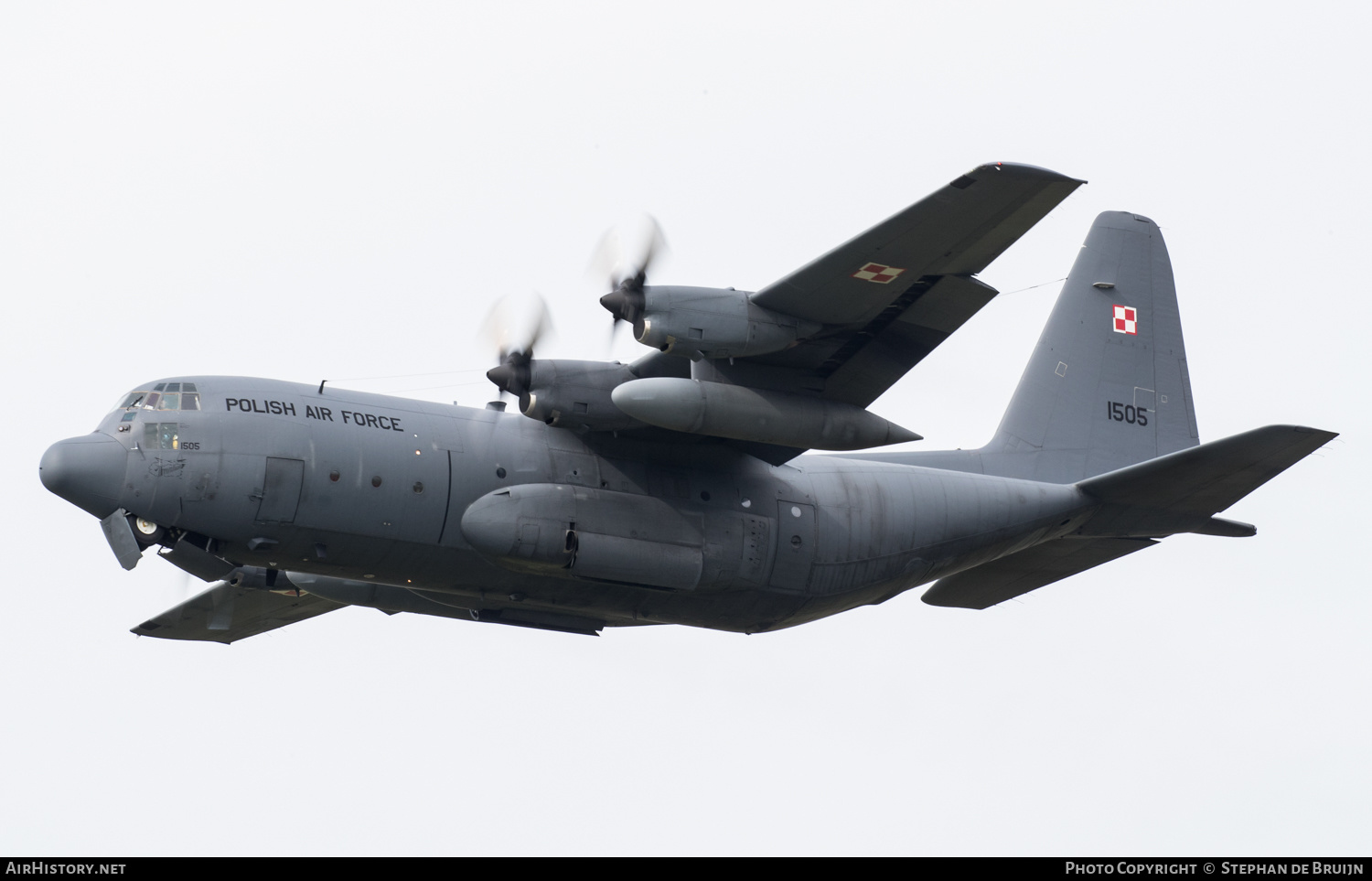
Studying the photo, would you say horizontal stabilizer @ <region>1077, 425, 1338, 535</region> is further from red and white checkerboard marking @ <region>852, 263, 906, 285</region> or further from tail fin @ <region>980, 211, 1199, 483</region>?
red and white checkerboard marking @ <region>852, 263, 906, 285</region>

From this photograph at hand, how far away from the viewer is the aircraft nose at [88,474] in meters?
16.7

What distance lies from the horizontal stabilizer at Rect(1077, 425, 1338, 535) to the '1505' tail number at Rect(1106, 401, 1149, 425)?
1958mm

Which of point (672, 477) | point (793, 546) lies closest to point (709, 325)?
point (672, 477)

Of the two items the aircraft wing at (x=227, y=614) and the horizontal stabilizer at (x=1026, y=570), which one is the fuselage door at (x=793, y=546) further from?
the aircraft wing at (x=227, y=614)

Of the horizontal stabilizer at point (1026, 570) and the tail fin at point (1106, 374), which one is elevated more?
the tail fin at point (1106, 374)

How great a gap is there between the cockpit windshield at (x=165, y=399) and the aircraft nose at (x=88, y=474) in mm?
577

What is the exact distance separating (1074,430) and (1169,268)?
10.3 feet

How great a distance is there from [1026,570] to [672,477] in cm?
560

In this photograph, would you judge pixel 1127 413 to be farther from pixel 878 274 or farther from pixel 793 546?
pixel 878 274

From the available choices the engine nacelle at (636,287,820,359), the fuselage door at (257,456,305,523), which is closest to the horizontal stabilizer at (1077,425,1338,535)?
the engine nacelle at (636,287,820,359)

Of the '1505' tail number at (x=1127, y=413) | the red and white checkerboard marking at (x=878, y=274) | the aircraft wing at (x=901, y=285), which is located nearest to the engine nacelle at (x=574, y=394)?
the aircraft wing at (x=901, y=285)

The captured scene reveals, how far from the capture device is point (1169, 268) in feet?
79.6
